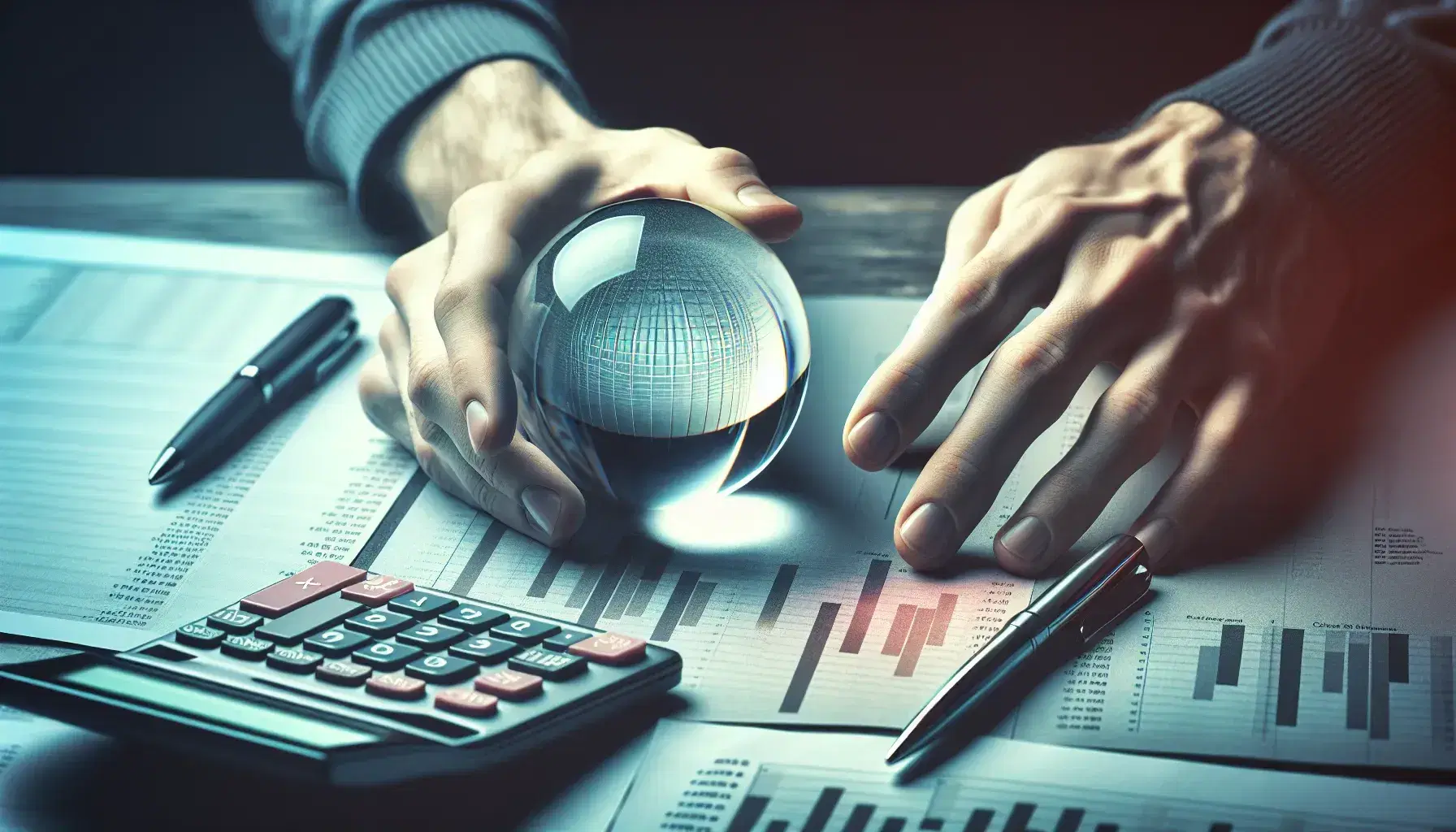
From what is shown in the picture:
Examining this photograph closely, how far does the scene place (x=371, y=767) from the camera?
42 cm

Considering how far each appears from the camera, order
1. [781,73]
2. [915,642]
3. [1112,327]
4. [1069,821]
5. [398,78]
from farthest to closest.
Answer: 1. [781,73]
2. [398,78]
3. [1112,327]
4. [915,642]
5. [1069,821]

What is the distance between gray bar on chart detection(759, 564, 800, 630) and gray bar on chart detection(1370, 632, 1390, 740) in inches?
8.6

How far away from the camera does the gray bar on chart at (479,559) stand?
58 cm

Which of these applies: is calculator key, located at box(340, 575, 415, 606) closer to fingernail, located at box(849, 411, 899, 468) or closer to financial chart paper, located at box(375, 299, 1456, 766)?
financial chart paper, located at box(375, 299, 1456, 766)

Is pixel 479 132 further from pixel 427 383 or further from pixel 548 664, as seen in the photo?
pixel 548 664

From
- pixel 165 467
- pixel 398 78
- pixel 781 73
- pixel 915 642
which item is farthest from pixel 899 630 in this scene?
pixel 781 73

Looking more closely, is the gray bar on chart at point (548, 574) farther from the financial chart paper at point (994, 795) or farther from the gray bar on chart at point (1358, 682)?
the gray bar on chart at point (1358, 682)

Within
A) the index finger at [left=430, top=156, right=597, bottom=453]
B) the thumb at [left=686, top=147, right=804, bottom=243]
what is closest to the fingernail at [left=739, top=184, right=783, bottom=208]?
the thumb at [left=686, top=147, right=804, bottom=243]

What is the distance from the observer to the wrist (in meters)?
0.89

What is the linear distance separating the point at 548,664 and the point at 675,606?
9 cm

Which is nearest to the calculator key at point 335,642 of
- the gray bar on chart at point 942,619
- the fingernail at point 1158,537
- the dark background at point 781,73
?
the gray bar on chart at point 942,619

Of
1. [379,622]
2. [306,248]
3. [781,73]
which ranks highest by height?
[379,622]

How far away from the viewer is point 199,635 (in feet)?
1.61

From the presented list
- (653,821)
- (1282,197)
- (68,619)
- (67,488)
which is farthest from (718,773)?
(1282,197)
